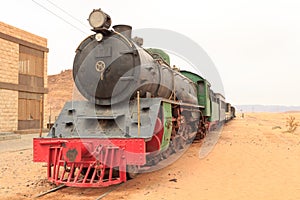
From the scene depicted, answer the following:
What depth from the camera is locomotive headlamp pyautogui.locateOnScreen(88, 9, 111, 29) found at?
6488 mm

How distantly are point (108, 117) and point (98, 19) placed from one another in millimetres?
2102

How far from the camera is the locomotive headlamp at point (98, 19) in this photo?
6488 mm

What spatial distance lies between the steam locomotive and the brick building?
37.1 feet

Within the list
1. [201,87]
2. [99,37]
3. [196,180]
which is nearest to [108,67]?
[99,37]

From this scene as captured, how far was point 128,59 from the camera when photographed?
6.60 meters

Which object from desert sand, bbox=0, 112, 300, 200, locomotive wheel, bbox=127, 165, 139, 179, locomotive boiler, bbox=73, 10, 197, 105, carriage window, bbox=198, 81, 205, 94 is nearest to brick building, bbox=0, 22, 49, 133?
desert sand, bbox=0, 112, 300, 200

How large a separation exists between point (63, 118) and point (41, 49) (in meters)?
16.0

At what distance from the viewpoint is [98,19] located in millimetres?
6543

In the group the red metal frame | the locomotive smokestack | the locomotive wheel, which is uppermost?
the locomotive smokestack

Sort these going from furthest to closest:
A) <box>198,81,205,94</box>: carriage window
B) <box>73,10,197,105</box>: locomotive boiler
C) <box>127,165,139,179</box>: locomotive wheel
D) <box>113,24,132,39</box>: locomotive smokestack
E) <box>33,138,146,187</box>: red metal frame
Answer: <box>198,81,205,94</box>: carriage window → <box>113,24,132,39</box>: locomotive smokestack → <box>73,10,197,105</box>: locomotive boiler → <box>127,165,139,179</box>: locomotive wheel → <box>33,138,146,187</box>: red metal frame

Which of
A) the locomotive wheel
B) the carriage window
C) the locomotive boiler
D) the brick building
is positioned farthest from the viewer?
the brick building

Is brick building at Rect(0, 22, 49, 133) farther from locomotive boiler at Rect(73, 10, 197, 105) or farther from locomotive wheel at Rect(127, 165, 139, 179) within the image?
locomotive wheel at Rect(127, 165, 139, 179)

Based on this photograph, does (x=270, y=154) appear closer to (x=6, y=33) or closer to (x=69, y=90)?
(x=6, y=33)

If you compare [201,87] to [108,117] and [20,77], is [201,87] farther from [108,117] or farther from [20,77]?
[20,77]
